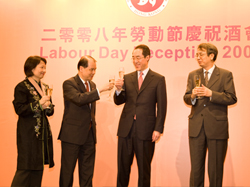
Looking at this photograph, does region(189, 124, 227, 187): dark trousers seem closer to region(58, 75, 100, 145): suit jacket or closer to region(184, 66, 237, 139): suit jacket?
region(184, 66, 237, 139): suit jacket

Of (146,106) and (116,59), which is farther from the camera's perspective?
(116,59)

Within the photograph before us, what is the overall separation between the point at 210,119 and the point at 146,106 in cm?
75

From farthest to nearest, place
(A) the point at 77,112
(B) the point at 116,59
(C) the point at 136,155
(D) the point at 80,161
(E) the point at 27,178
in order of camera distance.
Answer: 1. (B) the point at 116,59
2. (D) the point at 80,161
3. (A) the point at 77,112
4. (C) the point at 136,155
5. (E) the point at 27,178

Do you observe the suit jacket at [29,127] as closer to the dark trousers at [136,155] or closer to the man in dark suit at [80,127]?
the man in dark suit at [80,127]

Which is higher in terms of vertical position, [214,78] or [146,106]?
[214,78]

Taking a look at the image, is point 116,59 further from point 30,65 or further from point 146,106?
point 30,65

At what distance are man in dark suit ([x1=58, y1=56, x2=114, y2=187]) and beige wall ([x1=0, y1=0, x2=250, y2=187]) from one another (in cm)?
100

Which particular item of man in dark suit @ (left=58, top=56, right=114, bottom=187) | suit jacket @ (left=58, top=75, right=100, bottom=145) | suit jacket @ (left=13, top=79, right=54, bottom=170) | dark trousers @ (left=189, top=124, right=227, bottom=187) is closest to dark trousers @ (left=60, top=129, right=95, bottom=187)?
man in dark suit @ (left=58, top=56, right=114, bottom=187)

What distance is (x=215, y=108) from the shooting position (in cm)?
326

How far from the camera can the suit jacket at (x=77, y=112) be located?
3314mm

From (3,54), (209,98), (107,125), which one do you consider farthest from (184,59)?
(3,54)

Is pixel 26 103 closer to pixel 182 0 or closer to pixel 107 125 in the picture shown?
pixel 107 125

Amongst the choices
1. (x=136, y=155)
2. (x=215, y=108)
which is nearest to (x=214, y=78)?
(x=215, y=108)

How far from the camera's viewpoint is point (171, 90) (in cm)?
439
